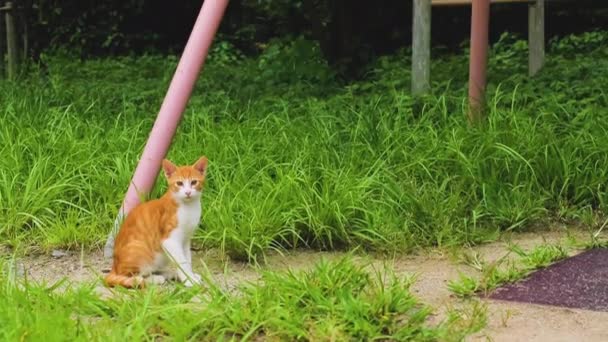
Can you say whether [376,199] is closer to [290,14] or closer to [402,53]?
[402,53]

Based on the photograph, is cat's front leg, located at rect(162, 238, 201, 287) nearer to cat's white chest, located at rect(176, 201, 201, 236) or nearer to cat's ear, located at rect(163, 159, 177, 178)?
cat's white chest, located at rect(176, 201, 201, 236)

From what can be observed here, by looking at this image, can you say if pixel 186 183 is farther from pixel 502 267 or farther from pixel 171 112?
pixel 502 267

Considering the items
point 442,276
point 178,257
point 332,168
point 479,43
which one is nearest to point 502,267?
point 442,276

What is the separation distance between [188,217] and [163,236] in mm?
111

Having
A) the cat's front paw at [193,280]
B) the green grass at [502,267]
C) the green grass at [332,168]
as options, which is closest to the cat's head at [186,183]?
the cat's front paw at [193,280]

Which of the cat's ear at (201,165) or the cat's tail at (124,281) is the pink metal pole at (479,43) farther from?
the cat's tail at (124,281)

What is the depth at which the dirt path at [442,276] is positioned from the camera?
9.89 feet

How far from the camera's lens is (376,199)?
172 inches

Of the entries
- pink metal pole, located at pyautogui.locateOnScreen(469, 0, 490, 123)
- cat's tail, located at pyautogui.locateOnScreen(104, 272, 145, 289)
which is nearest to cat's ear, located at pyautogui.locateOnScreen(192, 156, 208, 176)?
cat's tail, located at pyautogui.locateOnScreen(104, 272, 145, 289)

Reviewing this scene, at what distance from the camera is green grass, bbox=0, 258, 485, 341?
9.40 ft

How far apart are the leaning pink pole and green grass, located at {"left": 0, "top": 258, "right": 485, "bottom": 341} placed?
0.77 m

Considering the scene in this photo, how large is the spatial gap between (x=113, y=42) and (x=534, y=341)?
1074 centimetres

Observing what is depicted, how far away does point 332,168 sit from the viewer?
4629 millimetres

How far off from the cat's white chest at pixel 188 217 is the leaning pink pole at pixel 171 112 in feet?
1.86
